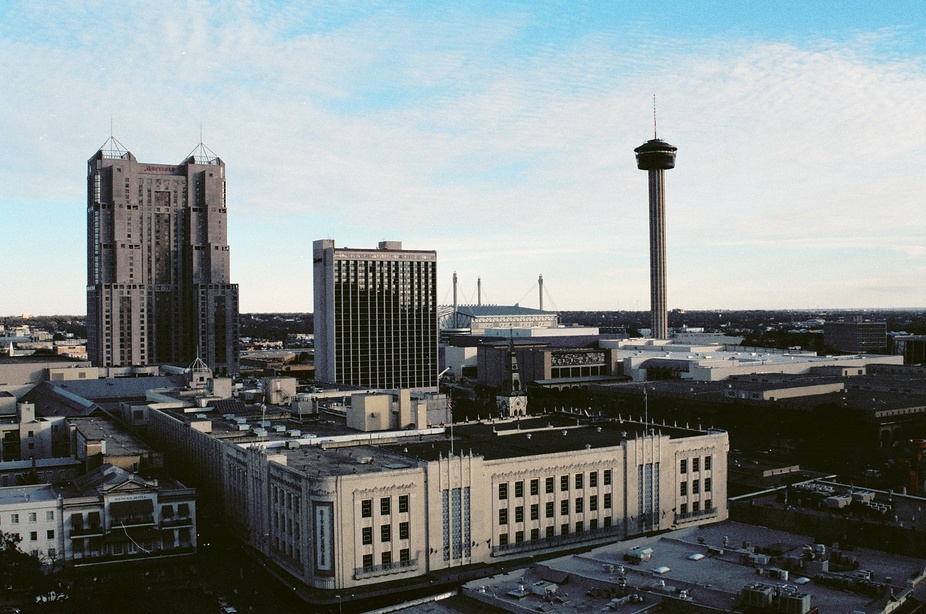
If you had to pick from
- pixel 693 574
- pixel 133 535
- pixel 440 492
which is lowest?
pixel 133 535

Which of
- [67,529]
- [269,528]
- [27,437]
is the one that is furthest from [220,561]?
[27,437]

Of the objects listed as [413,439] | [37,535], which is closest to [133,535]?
[37,535]

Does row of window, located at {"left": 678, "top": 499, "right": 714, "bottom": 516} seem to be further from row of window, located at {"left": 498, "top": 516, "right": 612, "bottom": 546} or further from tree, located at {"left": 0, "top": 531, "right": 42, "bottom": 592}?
tree, located at {"left": 0, "top": 531, "right": 42, "bottom": 592}

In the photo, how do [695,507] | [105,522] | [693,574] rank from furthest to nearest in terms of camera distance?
[695,507]
[105,522]
[693,574]

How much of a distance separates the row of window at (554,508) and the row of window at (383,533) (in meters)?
8.97

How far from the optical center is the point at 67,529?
78.4 meters

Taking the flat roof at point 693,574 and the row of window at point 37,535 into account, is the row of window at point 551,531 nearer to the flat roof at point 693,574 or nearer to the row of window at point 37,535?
the flat roof at point 693,574

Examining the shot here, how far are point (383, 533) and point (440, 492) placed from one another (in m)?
5.66

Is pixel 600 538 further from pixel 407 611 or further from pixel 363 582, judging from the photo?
pixel 407 611

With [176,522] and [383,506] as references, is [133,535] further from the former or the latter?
[383,506]

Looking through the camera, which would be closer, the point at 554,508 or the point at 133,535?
the point at 554,508

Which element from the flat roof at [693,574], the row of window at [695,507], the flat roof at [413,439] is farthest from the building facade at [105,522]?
the row of window at [695,507]

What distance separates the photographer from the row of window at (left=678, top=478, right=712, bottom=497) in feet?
282

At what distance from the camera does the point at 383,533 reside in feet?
223
